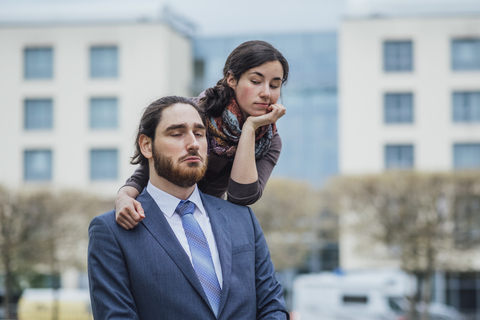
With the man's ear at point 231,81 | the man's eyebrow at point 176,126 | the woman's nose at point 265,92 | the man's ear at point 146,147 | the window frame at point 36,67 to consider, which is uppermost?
the window frame at point 36,67

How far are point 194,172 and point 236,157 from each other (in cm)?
31

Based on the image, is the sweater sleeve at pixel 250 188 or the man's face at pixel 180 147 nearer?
the man's face at pixel 180 147

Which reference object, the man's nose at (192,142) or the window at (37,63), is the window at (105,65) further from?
the man's nose at (192,142)

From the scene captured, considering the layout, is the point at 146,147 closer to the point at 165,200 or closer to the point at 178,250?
the point at 165,200

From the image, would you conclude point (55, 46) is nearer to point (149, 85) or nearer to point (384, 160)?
point (149, 85)

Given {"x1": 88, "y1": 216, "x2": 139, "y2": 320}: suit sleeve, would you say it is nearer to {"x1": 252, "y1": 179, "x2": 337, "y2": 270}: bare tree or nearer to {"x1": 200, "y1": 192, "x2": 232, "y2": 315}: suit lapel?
{"x1": 200, "y1": 192, "x2": 232, "y2": 315}: suit lapel

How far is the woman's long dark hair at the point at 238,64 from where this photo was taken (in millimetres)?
2848

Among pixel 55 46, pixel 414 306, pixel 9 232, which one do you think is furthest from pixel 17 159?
pixel 414 306

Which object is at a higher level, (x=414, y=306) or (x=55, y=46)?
(x=55, y=46)

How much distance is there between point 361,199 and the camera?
24.0 meters

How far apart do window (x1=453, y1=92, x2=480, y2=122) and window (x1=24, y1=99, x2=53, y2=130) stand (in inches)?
872

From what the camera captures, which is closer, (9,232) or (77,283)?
(9,232)

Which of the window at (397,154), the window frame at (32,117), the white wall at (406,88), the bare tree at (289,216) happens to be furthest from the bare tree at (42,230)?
the window at (397,154)

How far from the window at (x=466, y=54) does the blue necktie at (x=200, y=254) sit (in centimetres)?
3045
